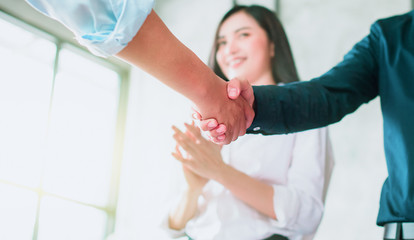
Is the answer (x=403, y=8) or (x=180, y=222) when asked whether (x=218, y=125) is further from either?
(x=403, y=8)

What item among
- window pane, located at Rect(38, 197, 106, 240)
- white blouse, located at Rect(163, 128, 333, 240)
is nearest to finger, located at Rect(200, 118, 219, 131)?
white blouse, located at Rect(163, 128, 333, 240)

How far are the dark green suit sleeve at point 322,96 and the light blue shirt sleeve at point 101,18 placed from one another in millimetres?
417

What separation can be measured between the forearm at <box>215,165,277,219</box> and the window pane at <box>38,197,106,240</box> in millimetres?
2008

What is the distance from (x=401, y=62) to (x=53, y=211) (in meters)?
2.66

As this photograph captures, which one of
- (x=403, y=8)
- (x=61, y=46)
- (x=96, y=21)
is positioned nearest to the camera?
(x=96, y=21)

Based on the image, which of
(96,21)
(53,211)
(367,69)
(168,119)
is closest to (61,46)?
(168,119)

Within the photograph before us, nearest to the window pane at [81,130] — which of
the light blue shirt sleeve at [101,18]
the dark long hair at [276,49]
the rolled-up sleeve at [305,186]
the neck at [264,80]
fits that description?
the dark long hair at [276,49]

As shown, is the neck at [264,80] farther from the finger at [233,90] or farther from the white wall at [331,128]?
the finger at [233,90]

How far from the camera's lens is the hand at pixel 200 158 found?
157 centimetres

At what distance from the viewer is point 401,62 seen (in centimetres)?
117

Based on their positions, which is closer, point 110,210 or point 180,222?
point 180,222

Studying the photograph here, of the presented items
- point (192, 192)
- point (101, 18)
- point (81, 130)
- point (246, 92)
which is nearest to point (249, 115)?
point (246, 92)

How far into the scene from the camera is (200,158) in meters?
1.59

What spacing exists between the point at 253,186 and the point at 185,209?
9.5 inches
